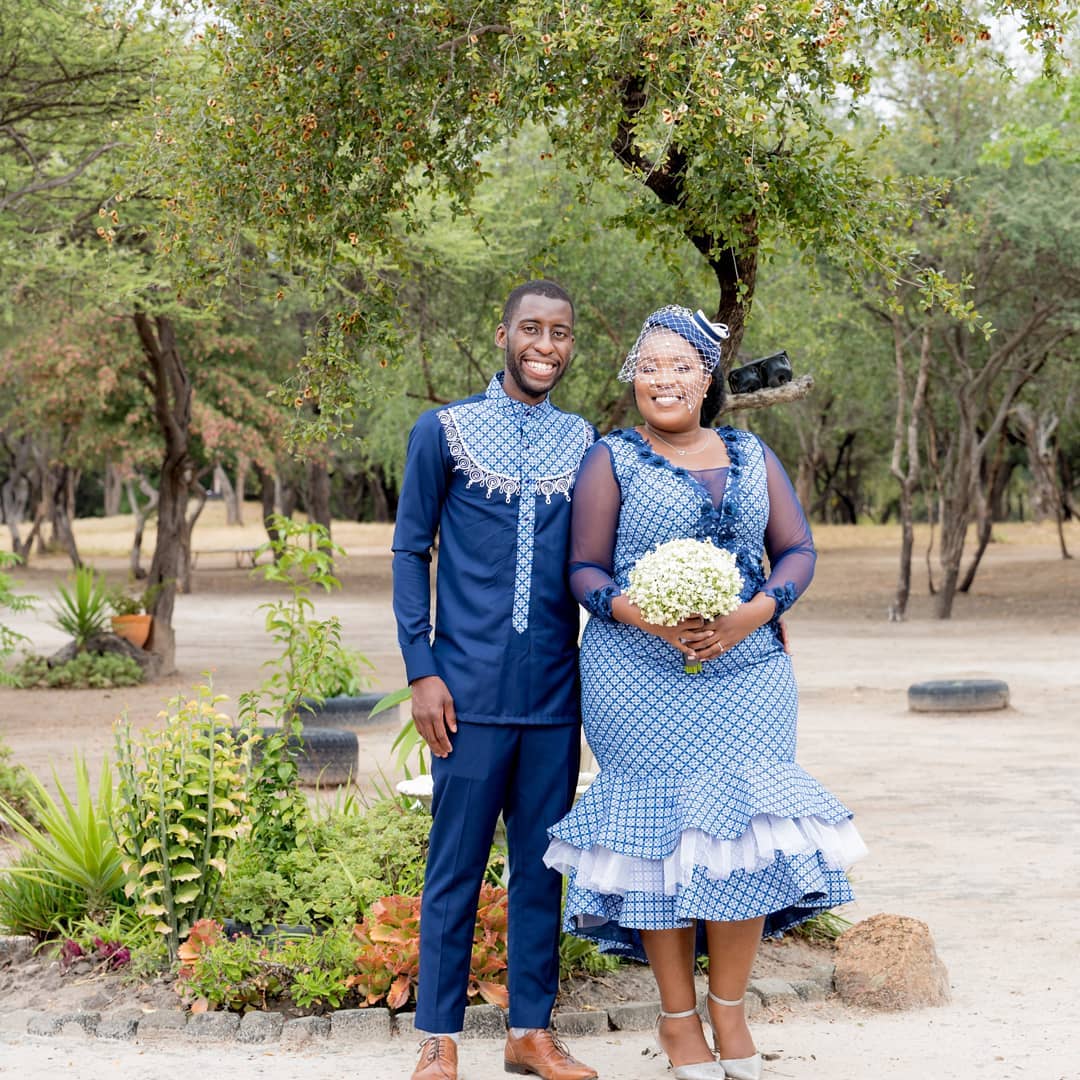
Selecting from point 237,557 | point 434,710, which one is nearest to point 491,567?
point 434,710

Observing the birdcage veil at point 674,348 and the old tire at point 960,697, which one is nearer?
the birdcage veil at point 674,348

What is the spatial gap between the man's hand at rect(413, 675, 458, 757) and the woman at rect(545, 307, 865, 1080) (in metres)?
0.38

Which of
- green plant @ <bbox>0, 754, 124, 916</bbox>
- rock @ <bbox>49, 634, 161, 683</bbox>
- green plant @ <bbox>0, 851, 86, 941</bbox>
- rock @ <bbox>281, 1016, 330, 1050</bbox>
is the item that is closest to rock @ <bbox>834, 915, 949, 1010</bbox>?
rock @ <bbox>281, 1016, 330, 1050</bbox>

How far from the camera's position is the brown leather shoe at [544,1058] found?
13.9 feet

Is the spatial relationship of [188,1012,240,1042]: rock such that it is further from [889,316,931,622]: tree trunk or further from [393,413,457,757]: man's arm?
[889,316,931,622]: tree trunk

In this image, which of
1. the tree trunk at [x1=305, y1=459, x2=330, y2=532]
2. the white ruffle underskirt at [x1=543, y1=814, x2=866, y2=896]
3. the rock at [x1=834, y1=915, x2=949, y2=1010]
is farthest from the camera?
the tree trunk at [x1=305, y1=459, x2=330, y2=532]

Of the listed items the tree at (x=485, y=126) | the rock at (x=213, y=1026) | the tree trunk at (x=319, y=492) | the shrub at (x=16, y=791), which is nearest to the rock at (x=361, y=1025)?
the rock at (x=213, y=1026)

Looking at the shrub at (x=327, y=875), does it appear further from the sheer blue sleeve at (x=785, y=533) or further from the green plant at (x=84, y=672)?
the green plant at (x=84, y=672)

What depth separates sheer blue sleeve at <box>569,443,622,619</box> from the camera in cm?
421

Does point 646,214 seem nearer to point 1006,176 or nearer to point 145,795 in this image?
point 145,795

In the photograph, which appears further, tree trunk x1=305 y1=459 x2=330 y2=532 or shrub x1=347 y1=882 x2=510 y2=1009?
tree trunk x1=305 y1=459 x2=330 y2=532

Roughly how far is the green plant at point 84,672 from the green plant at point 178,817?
11178 millimetres

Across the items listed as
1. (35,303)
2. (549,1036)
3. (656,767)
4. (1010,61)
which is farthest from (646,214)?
(1010,61)

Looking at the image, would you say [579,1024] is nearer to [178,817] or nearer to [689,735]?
[689,735]
